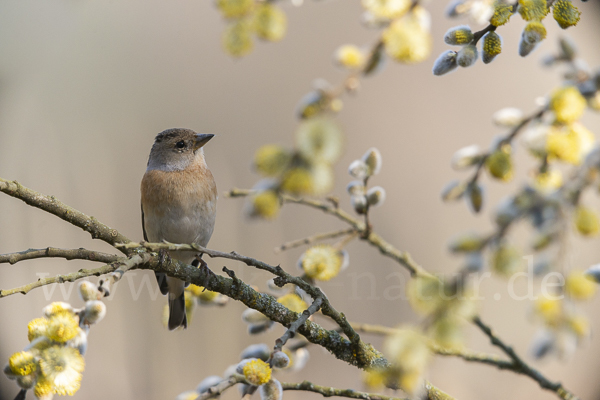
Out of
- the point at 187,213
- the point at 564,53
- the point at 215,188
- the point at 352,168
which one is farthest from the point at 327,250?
the point at 215,188

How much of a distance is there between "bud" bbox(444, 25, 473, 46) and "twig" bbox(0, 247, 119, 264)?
0.51m

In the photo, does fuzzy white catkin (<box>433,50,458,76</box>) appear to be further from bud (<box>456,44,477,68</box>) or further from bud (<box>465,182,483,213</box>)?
bud (<box>465,182,483,213</box>)

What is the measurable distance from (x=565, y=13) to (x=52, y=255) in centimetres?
67

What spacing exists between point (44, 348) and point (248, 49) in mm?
424

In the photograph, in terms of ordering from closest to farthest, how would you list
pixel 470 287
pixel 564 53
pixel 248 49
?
pixel 470 287 < pixel 248 49 < pixel 564 53

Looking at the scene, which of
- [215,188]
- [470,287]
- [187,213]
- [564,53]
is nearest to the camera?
[470,287]

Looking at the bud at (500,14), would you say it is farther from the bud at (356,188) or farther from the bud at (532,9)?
the bud at (356,188)

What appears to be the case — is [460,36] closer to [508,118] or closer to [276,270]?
[508,118]

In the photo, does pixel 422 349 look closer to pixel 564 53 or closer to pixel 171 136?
pixel 564 53

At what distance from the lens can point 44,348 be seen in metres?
0.57

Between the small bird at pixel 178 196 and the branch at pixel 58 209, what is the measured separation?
75cm

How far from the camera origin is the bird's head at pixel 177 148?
1773mm

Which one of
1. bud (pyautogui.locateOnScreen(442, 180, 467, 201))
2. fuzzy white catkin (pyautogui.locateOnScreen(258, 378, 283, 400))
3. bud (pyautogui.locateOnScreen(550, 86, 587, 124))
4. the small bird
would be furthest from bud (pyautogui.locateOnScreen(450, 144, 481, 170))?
the small bird

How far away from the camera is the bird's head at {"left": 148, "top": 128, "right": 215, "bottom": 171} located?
177cm
